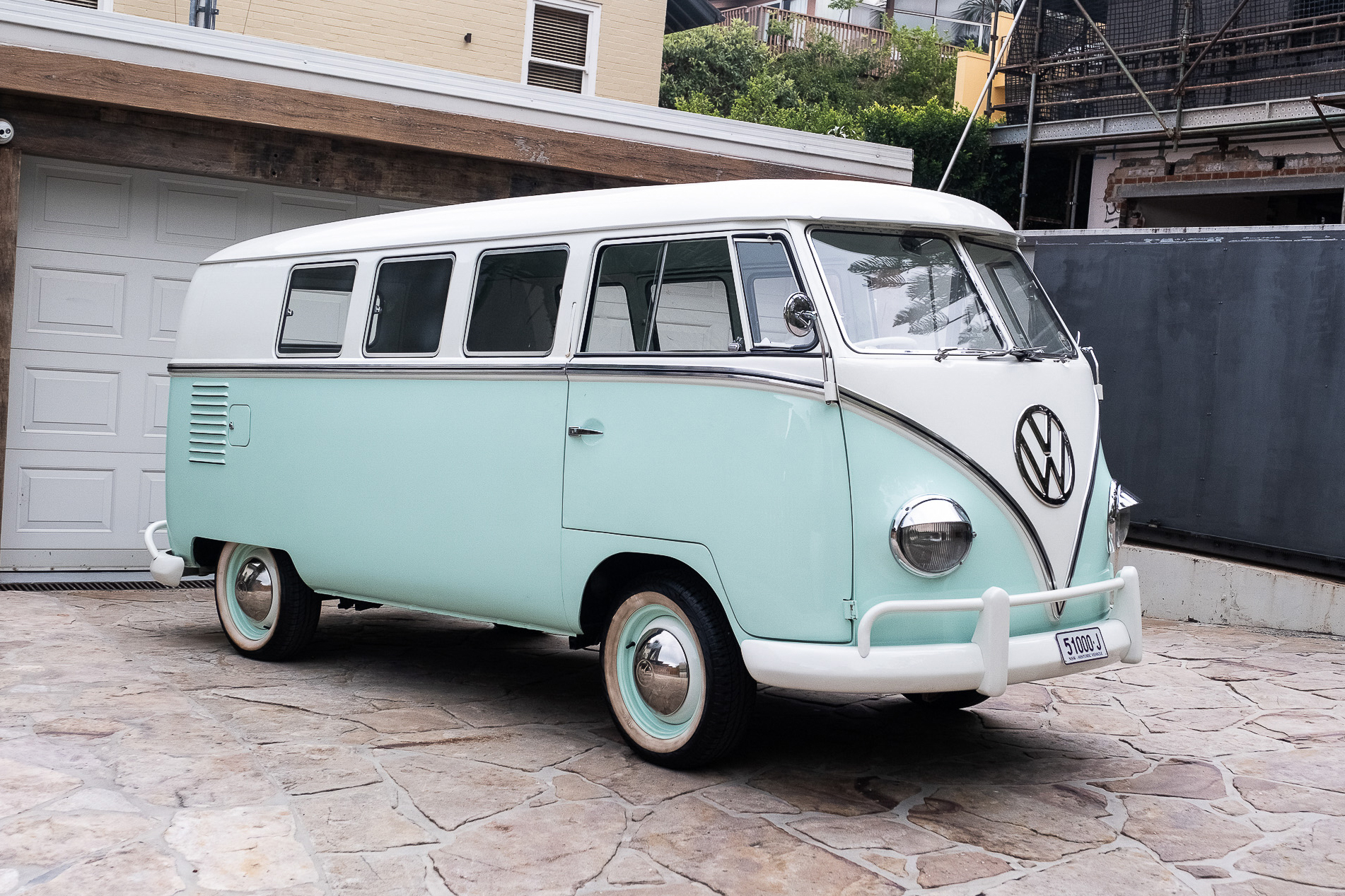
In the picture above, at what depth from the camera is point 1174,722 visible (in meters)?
6.02

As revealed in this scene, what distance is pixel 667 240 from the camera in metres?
5.14

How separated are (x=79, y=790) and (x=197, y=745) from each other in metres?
0.64

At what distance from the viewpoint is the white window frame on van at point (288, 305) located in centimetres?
638

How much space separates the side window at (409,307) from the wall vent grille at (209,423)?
1.16 metres

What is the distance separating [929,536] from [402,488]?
262 cm

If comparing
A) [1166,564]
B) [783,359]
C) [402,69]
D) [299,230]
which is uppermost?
[402,69]

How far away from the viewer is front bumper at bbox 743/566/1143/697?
14.5ft

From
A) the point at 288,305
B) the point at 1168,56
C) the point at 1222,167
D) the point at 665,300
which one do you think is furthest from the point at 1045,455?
the point at 1168,56

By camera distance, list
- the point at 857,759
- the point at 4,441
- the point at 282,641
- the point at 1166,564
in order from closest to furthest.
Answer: the point at 857,759 → the point at 282,641 → the point at 4,441 → the point at 1166,564

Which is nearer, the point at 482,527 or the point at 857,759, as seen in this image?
the point at 857,759

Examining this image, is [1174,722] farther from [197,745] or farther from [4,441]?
[4,441]

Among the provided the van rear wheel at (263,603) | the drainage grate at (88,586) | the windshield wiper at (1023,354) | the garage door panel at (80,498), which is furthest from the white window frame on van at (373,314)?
the drainage grate at (88,586)

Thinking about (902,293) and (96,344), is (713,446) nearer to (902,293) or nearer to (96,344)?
(902,293)

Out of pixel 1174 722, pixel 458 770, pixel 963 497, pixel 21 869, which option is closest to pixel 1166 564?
pixel 1174 722
